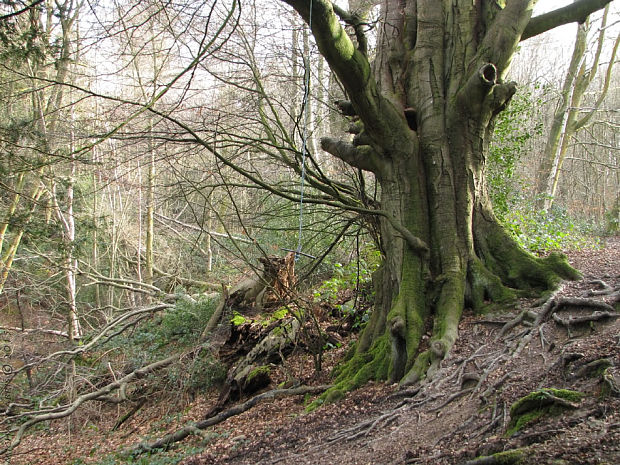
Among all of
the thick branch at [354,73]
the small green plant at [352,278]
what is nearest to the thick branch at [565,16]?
the thick branch at [354,73]

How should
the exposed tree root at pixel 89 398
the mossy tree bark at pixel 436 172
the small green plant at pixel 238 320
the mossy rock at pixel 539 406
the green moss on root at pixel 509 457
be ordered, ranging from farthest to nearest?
the small green plant at pixel 238 320
the exposed tree root at pixel 89 398
the mossy tree bark at pixel 436 172
the mossy rock at pixel 539 406
the green moss on root at pixel 509 457

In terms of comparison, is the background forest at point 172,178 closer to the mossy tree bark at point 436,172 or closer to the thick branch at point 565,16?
the mossy tree bark at point 436,172

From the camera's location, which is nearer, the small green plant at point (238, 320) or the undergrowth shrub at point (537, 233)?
the undergrowth shrub at point (537, 233)

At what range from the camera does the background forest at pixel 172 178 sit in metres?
5.31

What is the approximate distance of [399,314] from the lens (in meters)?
4.88

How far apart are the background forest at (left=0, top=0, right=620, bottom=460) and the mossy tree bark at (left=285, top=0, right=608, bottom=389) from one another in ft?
2.33

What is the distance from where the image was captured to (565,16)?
5.05 m

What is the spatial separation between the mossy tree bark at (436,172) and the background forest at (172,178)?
2.33 ft

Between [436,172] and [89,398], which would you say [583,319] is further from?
[89,398]

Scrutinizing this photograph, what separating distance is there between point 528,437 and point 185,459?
12.0 ft

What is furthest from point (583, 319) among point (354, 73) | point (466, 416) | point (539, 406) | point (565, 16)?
point (565, 16)

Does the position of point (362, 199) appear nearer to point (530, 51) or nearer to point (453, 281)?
point (453, 281)

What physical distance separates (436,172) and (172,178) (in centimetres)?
826

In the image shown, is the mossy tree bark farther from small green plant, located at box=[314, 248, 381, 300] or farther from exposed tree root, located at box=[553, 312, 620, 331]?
small green plant, located at box=[314, 248, 381, 300]
